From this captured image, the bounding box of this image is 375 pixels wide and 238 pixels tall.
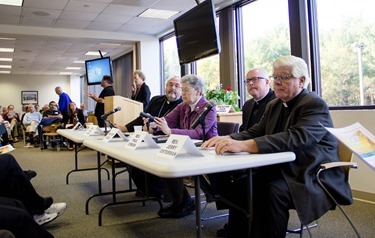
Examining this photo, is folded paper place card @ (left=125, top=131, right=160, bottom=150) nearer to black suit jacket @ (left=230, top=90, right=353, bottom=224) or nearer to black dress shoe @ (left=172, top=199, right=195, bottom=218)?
black suit jacket @ (left=230, top=90, right=353, bottom=224)

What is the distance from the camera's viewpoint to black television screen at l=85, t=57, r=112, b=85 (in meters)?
7.14

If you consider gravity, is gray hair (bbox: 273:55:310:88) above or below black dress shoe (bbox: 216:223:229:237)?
above

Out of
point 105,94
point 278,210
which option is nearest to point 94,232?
point 278,210

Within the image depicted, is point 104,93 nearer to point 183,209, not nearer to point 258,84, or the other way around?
point 183,209

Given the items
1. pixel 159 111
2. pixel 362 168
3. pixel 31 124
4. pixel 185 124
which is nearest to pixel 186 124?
pixel 185 124

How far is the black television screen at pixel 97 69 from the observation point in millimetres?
7137

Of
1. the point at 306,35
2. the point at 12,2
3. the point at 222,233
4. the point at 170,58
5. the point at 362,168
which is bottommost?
the point at 222,233

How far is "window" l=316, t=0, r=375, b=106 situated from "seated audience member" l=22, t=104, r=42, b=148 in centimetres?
769

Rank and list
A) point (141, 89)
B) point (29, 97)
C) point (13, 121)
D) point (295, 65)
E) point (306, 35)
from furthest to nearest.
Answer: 1. point (29, 97)
2. point (13, 121)
3. point (141, 89)
4. point (306, 35)
5. point (295, 65)

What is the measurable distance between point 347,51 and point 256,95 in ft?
5.66

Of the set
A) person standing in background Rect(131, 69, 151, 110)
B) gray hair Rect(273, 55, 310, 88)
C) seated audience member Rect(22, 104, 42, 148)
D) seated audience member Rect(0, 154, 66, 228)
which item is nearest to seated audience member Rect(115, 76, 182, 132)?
person standing in background Rect(131, 69, 151, 110)

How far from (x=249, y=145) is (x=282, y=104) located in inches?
20.1

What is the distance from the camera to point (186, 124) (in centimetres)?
273

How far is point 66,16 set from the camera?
19.9 feet
